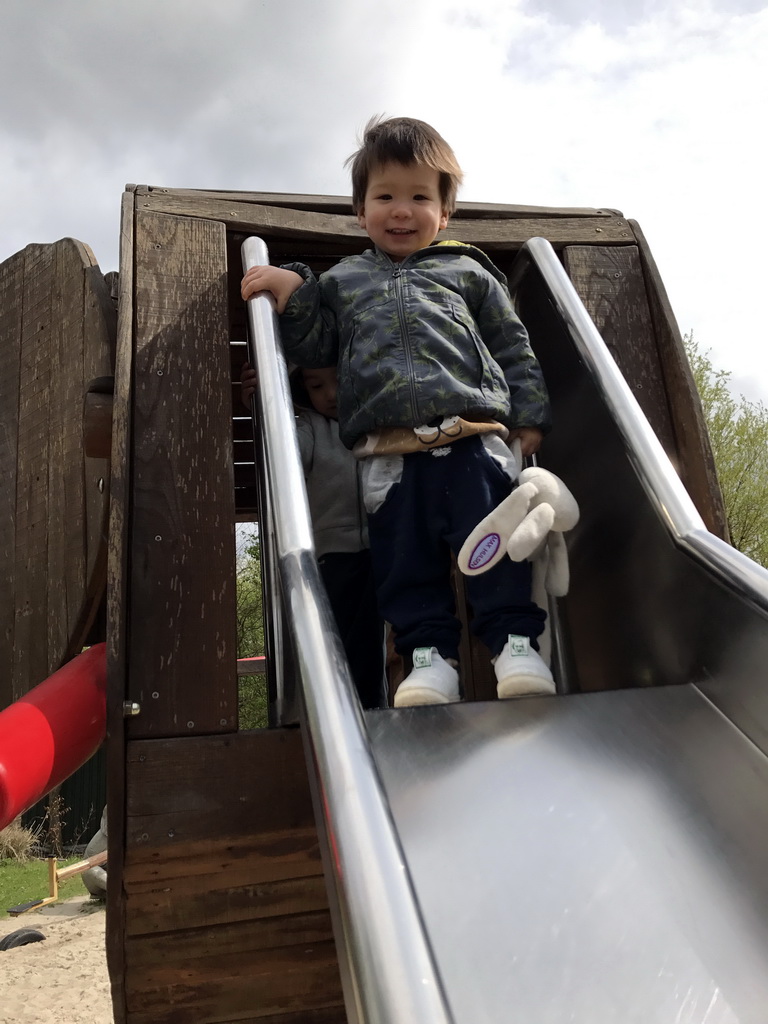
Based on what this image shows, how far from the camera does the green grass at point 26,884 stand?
29.7 feet

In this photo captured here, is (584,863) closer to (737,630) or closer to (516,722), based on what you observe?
(516,722)

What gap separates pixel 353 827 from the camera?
2.75 feet

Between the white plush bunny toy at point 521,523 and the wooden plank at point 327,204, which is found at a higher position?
the wooden plank at point 327,204

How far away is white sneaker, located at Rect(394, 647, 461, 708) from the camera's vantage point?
1.55 metres

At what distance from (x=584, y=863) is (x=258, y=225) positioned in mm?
1915

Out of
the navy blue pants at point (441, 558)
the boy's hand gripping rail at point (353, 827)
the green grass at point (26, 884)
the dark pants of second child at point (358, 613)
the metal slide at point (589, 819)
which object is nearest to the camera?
the boy's hand gripping rail at point (353, 827)

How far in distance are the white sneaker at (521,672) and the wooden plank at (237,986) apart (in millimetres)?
686

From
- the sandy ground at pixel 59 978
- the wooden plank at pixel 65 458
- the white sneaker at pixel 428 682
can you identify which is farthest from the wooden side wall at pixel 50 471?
the sandy ground at pixel 59 978

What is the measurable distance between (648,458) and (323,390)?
1155 millimetres

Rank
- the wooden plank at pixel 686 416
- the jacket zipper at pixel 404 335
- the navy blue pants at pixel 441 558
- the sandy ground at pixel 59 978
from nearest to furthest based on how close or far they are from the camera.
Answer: the navy blue pants at pixel 441 558
the jacket zipper at pixel 404 335
the wooden plank at pixel 686 416
the sandy ground at pixel 59 978

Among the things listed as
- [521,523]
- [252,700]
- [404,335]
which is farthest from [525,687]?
[252,700]

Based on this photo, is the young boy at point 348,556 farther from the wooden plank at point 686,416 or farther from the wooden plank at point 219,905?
the wooden plank at point 686,416

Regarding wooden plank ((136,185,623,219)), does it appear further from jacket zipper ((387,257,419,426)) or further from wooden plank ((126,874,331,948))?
wooden plank ((126,874,331,948))

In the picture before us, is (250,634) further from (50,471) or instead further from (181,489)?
(181,489)
